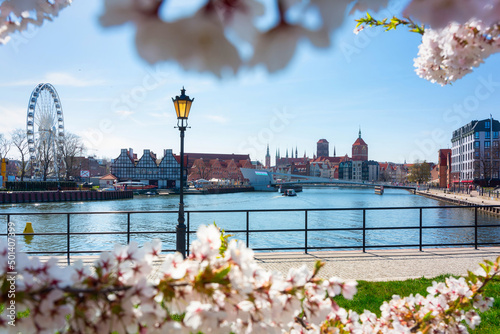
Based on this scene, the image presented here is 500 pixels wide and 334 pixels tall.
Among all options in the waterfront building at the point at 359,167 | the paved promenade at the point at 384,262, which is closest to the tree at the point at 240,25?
the paved promenade at the point at 384,262

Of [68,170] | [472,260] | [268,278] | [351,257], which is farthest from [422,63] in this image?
[68,170]

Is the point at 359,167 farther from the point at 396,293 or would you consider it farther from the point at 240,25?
the point at 240,25

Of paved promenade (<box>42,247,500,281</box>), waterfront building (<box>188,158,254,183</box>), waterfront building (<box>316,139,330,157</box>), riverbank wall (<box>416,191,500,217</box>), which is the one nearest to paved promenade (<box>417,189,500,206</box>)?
riverbank wall (<box>416,191,500,217</box>)

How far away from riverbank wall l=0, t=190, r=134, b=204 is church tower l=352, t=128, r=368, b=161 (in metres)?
107

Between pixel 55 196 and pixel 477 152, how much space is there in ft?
233

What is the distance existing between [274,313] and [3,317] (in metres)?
0.64

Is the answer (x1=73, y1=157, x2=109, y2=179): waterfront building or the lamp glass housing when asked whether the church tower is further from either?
the lamp glass housing

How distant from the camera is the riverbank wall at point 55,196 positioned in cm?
4169

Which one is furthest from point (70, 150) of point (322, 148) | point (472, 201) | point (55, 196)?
point (322, 148)

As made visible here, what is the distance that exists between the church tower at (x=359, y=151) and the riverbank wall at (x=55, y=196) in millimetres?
107094

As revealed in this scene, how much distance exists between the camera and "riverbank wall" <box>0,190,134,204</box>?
41688 millimetres

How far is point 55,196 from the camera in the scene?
4562 cm

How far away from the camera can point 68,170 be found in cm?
5906

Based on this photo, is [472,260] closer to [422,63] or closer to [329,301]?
[422,63]
